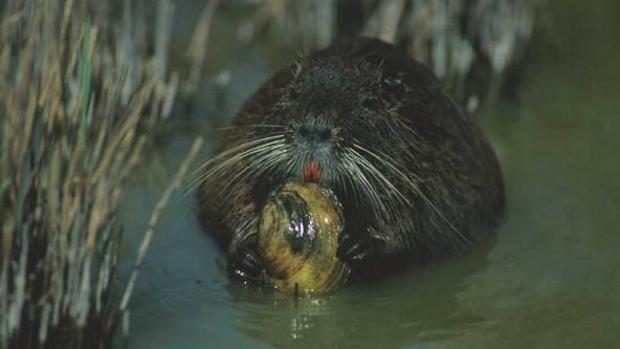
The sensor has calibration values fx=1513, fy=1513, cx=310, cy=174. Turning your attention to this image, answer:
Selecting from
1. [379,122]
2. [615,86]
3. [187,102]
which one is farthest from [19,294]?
[615,86]

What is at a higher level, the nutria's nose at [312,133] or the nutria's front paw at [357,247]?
the nutria's nose at [312,133]

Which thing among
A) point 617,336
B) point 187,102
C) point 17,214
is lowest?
point 617,336

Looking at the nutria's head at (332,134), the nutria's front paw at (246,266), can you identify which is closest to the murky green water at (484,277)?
the nutria's front paw at (246,266)

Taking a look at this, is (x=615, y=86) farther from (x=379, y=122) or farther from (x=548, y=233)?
(x=379, y=122)

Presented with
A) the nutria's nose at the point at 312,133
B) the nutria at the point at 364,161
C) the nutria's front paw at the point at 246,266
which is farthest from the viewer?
the nutria's front paw at the point at 246,266

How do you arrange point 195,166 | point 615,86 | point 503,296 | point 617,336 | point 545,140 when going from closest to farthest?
point 617,336
point 503,296
point 195,166
point 545,140
point 615,86

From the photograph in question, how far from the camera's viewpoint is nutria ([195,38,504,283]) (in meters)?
4.05

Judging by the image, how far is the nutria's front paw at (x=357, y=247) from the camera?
4.15m

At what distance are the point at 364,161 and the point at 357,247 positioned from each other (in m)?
0.29

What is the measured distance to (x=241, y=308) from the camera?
13.5 ft

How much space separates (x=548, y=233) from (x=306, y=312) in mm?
976

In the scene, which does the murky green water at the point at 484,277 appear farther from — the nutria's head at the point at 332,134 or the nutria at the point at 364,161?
the nutria's head at the point at 332,134

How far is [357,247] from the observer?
4.18 meters

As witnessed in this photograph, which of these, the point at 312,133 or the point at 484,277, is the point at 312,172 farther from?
the point at 484,277
